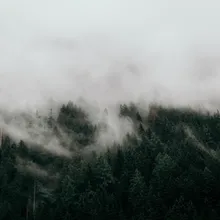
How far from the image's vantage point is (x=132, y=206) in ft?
392

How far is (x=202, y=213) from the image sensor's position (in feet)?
319

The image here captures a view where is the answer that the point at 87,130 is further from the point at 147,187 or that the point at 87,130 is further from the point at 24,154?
the point at 147,187

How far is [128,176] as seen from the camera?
137375mm

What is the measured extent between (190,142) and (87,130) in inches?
2226

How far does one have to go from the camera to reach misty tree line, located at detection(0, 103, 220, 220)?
353ft

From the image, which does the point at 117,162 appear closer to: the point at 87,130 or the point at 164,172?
the point at 164,172

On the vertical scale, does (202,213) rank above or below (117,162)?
below

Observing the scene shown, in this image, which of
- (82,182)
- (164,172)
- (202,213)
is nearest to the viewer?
(202,213)

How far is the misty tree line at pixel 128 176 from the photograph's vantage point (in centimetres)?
10756

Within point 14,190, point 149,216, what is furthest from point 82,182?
point 149,216

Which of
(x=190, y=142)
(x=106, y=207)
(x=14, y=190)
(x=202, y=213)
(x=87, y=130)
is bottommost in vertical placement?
(x=202, y=213)

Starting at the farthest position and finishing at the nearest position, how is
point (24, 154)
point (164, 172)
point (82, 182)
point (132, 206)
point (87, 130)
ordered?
1. point (87, 130)
2. point (24, 154)
3. point (82, 182)
4. point (164, 172)
5. point (132, 206)

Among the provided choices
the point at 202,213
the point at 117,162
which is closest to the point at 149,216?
the point at 202,213

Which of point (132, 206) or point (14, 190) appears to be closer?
point (132, 206)
